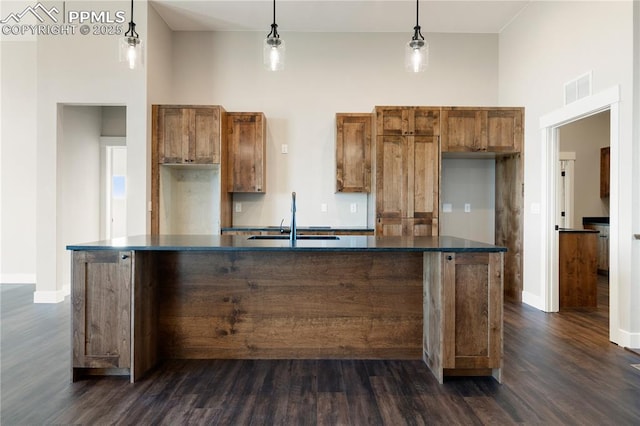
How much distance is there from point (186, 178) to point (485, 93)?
461 cm

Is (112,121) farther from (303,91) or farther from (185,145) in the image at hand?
(303,91)

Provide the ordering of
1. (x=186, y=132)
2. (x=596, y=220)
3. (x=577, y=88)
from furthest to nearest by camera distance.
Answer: (x=596, y=220) < (x=186, y=132) < (x=577, y=88)

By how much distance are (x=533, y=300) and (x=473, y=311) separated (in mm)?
2535

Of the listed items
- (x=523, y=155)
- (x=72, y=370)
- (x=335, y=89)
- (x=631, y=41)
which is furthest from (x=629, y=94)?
(x=72, y=370)

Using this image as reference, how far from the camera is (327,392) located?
7.14ft

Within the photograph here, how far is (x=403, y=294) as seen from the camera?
2.65m

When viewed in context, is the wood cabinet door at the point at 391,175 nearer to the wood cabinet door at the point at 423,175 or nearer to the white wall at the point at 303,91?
the wood cabinet door at the point at 423,175

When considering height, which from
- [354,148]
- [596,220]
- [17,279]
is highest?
[354,148]

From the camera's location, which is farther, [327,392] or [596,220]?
[596,220]

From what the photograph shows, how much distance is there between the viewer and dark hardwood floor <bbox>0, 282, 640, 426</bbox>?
6.31 feet

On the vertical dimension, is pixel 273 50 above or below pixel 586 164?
above

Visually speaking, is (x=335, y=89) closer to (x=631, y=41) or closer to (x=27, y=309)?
(x=631, y=41)

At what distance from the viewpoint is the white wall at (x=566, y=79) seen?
293cm

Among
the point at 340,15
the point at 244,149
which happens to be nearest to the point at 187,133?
the point at 244,149
